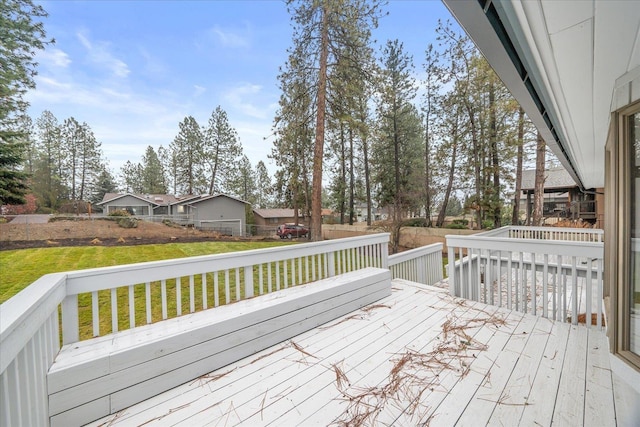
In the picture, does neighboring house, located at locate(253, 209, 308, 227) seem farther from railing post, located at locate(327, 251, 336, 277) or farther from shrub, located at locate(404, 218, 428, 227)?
railing post, located at locate(327, 251, 336, 277)

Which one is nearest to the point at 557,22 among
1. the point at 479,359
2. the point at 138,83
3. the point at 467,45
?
the point at 479,359

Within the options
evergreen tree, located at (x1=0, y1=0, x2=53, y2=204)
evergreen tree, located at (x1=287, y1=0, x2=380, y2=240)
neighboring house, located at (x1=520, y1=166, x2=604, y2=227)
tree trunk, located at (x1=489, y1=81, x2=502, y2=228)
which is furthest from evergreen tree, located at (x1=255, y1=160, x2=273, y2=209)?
evergreen tree, located at (x1=0, y1=0, x2=53, y2=204)

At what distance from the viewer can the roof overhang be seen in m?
1.00

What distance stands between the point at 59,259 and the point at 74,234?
3596 millimetres

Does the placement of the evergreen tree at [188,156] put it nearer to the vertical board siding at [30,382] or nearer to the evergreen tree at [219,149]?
the evergreen tree at [219,149]

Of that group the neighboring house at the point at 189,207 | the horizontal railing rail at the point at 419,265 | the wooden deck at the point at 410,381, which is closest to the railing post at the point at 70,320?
the wooden deck at the point at 410,381

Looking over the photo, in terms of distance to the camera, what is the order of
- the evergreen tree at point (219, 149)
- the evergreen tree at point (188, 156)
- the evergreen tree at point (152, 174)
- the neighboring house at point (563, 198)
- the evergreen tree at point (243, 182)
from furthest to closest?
the evergreen tree at point (152, 174) < the evergreen tree at point (243, 182) < the evergreen tree at point (188, 156) < the evergreen tree at point (219, 149) < the neighboring house at point (563, 198)

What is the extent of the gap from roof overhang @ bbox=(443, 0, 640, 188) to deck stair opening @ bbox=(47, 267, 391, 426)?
2.34 m

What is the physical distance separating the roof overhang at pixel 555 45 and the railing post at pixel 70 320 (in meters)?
2.55

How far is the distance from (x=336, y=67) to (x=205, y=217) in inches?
632

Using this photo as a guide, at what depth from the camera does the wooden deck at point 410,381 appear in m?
1.56

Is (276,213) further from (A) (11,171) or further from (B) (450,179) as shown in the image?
(A) (11,171)

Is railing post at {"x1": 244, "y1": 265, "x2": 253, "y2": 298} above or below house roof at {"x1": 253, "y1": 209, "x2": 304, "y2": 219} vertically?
below

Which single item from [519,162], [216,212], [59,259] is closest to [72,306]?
[59,259]
